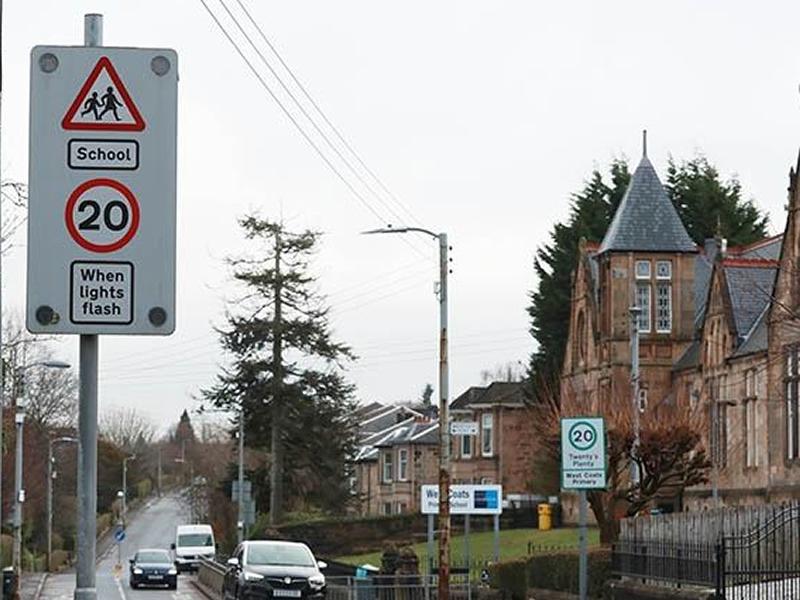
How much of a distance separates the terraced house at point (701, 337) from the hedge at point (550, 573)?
16632mm

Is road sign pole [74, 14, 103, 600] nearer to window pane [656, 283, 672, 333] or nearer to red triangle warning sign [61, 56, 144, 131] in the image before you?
red triangle warning sign [61, 56, 144, 131]

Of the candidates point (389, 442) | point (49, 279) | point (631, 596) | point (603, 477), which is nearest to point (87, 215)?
point (49, 279)

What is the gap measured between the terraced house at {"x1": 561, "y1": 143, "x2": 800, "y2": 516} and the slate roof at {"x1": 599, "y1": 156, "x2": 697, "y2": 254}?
0.04 m

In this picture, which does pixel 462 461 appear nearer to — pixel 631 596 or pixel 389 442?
pixel 389 442

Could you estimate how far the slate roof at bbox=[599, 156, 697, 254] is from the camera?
2960 inches

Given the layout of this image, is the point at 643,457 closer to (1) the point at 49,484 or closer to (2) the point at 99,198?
(1) the point at 49,484

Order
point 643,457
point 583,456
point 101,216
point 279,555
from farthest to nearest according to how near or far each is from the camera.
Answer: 1. point 643,457
2. point 279,555
3. point 583,456
4. point 101,216

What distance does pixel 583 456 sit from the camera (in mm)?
24016

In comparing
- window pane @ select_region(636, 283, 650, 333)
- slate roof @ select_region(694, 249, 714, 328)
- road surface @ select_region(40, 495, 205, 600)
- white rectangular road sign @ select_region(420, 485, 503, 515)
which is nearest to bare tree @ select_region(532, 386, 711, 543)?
white rectangular road sign @ select_region(420, 485, 503, 515)

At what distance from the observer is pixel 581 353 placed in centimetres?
8038

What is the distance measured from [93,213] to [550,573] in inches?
1189

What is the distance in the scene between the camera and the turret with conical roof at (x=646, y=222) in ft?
246

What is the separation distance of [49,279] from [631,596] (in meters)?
24.0

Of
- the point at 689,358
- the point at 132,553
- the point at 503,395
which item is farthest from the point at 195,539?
the point at 132,553
